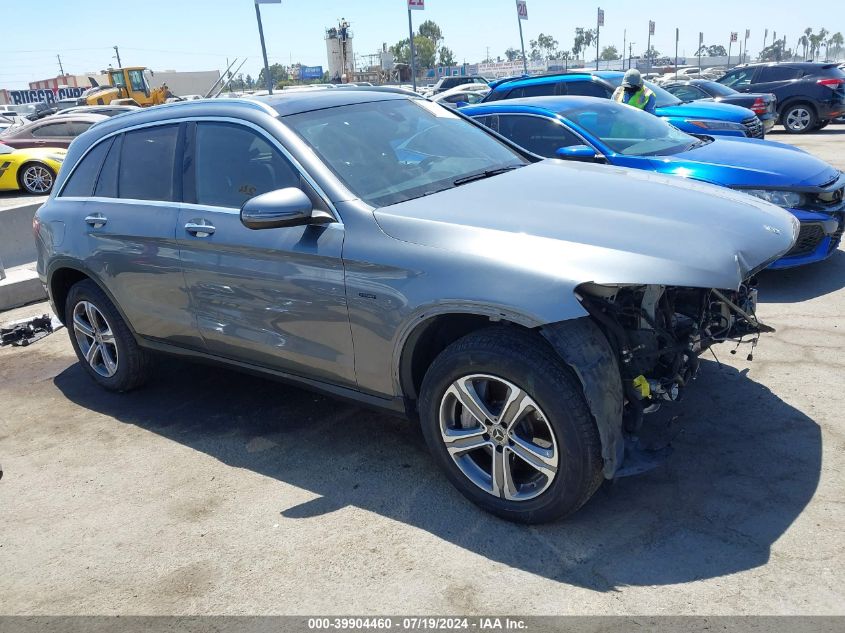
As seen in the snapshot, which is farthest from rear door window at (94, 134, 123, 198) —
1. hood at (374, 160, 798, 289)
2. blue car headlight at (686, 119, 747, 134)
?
blue car headlight at (686, 119, 747, 134)

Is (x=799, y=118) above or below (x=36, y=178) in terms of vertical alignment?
below

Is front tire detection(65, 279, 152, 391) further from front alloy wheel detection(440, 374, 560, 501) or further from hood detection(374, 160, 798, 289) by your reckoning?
front alloy wheel detection(440, 374, 560, 501)

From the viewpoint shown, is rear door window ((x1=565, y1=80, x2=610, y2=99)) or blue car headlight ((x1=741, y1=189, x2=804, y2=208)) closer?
blue car headlight ((x1=741, y1=189, x2=804, y2=208))

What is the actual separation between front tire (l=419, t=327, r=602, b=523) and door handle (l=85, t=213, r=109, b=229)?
100 inches

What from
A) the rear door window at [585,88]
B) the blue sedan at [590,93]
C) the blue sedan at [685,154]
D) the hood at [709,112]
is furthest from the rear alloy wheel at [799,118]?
the blue sedan at [685,154]

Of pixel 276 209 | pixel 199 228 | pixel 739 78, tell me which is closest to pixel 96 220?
pixel 199 228

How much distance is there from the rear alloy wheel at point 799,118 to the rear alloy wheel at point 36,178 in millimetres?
16654

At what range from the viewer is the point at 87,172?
15.9 ft

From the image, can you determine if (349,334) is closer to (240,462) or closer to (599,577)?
(240,462)

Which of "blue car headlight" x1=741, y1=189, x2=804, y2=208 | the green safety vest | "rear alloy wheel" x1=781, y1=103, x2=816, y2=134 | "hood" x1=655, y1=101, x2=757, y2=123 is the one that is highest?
the green safety vest

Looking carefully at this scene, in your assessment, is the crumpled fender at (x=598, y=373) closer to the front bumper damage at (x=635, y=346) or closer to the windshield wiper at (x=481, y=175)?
the front bumper damage at (x=635, y=346)

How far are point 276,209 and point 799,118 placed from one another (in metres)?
17.9

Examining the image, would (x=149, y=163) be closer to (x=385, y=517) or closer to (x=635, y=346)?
(x=385, y=517)

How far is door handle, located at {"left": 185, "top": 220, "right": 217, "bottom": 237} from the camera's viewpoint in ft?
12.9
